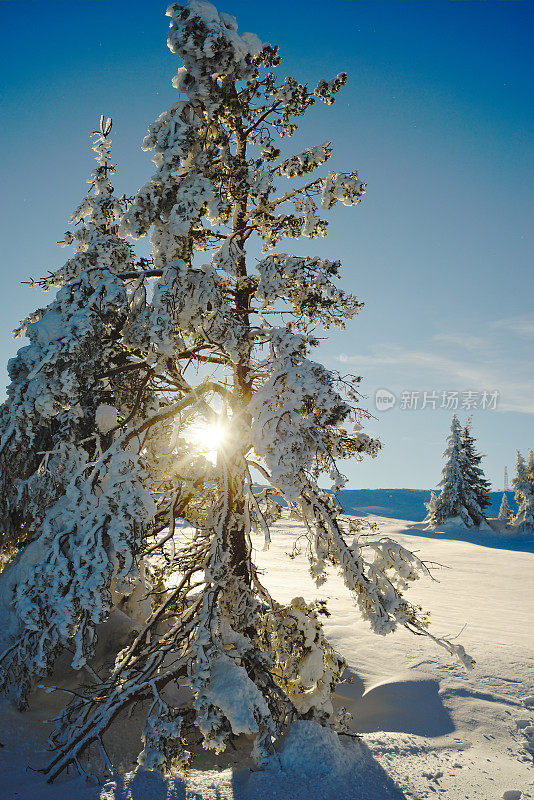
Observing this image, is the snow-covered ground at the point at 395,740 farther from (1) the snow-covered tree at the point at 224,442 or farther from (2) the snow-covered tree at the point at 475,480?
(2) the snow-covered tree at the point at 475,480

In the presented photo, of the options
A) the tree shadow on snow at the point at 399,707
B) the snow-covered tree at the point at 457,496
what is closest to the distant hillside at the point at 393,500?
the snow-covered tree at the point at 457,496

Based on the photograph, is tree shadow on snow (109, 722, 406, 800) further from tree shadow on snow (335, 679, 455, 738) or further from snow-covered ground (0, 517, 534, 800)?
tree shadow on snow (335, 679, 455, 738)

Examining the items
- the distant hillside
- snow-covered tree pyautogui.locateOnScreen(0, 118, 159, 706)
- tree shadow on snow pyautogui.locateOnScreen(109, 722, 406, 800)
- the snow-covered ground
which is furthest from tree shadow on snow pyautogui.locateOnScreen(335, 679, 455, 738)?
the distant hillside

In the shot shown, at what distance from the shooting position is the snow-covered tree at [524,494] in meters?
38.6

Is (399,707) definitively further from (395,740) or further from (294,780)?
(294,780)

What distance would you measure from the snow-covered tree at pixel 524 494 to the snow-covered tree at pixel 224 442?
38094mm

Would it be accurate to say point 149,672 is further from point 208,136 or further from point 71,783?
point 208,136

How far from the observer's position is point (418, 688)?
7.66 m

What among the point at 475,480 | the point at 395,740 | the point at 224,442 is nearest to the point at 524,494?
the point at 475,480

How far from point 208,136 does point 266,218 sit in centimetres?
138

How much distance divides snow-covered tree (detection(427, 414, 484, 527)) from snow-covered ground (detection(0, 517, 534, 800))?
97.5 ft

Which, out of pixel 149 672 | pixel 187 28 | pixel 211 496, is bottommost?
pixel 149 672

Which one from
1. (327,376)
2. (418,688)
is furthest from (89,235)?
(418,688)

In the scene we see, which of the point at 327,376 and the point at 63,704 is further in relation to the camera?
the point at 63,704
